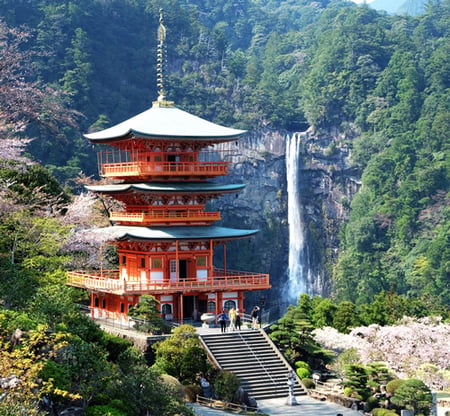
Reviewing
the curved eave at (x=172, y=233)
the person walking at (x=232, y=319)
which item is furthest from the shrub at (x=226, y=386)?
the curved eave at (x=172, y=233)

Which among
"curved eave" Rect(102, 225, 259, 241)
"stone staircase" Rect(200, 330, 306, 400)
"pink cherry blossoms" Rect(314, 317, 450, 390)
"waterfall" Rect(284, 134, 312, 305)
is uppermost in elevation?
"curved eave" Rect(102, 225, 259, 241)

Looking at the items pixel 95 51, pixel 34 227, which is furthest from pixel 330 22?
pixel 34 227

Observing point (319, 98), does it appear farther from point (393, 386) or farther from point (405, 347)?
point (393, 386)

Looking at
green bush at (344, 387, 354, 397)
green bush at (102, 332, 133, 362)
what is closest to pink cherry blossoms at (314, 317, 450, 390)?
green bush at (344, 387, 354, 397)

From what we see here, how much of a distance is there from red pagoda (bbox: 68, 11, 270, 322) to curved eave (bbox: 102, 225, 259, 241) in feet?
0.13

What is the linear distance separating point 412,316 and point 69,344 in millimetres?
21082

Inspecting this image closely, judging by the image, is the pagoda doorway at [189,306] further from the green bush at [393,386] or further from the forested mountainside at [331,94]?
the forested mountainside at [331,94]

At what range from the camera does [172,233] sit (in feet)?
120

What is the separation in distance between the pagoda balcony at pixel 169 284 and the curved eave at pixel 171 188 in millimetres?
3528

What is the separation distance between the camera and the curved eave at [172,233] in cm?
3559

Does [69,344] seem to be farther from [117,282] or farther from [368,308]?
[368,308]

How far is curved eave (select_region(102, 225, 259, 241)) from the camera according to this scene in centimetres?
3559

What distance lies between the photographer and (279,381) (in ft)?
103

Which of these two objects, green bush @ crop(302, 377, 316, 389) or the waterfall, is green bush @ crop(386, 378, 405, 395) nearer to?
green bush @ crop(302, 377, 316, 389)
